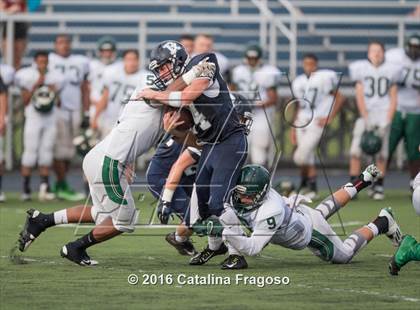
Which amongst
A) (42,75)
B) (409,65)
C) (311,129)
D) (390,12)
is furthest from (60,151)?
(390,12)

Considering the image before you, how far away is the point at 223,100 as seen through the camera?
8.27m

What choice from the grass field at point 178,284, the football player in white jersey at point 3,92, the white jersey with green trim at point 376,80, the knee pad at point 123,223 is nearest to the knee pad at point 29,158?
the football player in white jersey at point 3,92

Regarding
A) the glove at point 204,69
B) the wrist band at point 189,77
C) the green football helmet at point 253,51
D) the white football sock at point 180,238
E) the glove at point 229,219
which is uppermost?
the glove at point 204,69

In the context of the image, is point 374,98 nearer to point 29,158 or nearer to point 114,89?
point 114,89

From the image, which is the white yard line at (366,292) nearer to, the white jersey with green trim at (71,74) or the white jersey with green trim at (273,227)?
the white jersey with green trim at (273,227)

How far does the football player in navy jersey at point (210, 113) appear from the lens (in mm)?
8047

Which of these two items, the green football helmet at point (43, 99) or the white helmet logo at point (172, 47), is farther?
the green football helmet at point (43, 99)

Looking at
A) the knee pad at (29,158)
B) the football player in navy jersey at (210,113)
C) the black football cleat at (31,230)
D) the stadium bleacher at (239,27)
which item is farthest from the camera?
the stadium bleacher at (239,27)

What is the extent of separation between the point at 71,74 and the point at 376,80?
366cm

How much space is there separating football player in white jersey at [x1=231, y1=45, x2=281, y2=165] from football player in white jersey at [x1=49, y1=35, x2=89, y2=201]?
1849 millimetres

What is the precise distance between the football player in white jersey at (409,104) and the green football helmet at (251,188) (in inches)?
248

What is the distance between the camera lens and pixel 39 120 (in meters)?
13.9

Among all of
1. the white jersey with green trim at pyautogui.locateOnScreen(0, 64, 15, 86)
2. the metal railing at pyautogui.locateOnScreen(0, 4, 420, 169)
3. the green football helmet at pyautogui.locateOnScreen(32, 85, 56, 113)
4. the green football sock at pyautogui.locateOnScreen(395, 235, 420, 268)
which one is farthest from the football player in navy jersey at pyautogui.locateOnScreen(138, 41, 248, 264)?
the metal railing at pyautogui.locateOnScreen(0, 4, 420, 169)

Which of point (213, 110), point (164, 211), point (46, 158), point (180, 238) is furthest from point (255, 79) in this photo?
point (213, 110)
